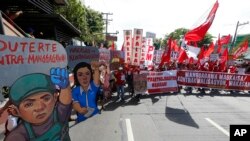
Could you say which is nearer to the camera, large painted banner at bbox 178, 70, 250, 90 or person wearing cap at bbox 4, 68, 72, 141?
person wearing cap at bbox 4, 68, 72, 141

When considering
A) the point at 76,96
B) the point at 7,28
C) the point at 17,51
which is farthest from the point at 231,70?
the point at 17,51

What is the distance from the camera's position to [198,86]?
60.5 feet

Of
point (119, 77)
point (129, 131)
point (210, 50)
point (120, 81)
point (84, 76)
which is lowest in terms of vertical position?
point (129, 131)

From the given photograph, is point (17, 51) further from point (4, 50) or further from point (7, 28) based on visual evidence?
point (7, 28)

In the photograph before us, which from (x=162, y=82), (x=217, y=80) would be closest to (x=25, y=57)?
(x=162, y=82)

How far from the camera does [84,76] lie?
4.78 meters

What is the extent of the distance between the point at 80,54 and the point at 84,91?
724 millimetres

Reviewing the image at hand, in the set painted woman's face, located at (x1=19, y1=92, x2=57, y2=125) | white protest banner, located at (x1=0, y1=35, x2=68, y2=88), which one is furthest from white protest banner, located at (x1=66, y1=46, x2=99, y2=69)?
painted woman's face, located at (x1=19, y1=92, x2=57, y2=125)

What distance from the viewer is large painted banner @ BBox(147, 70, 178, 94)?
1709 cm

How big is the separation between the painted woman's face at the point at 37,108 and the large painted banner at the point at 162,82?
44.7 feet

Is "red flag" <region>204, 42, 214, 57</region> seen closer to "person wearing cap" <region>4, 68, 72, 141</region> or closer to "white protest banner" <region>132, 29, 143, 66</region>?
"white protest banner" <region>132, 29, 143, 66</region>

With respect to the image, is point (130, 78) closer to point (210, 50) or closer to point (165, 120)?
point (165, 120)

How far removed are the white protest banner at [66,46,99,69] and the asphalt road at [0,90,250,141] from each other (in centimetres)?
340

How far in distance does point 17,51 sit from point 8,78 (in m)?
0.33
